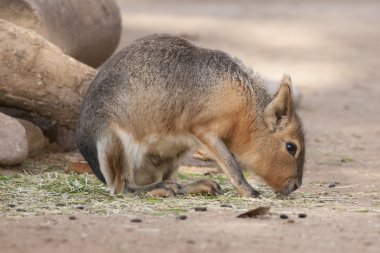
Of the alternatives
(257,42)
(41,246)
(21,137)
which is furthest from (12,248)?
(257,42)

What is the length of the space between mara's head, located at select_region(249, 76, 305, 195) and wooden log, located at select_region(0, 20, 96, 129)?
186 centimetres

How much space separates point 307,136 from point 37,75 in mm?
3823

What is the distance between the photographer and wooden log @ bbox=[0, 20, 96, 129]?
7961 millimetres

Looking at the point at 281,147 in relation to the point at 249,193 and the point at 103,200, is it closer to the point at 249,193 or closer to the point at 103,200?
the point at 249,193

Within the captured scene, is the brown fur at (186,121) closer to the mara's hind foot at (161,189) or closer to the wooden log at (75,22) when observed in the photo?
the mara's hind foot at (161,189)

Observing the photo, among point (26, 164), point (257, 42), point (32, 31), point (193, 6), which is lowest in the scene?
point (26, 164)

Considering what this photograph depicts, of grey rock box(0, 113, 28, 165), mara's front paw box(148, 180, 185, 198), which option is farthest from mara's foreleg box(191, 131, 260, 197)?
grey rock box(0, 113, 28, 165)

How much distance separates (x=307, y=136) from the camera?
10836 millimetres

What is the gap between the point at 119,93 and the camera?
22.2ft

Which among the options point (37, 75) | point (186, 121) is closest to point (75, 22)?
point (37, 75)

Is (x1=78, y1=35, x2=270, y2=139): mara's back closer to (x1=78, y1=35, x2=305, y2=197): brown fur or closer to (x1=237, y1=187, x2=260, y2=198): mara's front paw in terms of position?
(x1=78, y1=35, x2=305, y2=197): brown fur

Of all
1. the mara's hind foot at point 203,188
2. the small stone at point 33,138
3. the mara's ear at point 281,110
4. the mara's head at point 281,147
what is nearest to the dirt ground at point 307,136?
the mara's head at point 281,147

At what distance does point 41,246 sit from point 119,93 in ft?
7.48

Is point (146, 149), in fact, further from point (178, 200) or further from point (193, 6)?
point (193, 6)
